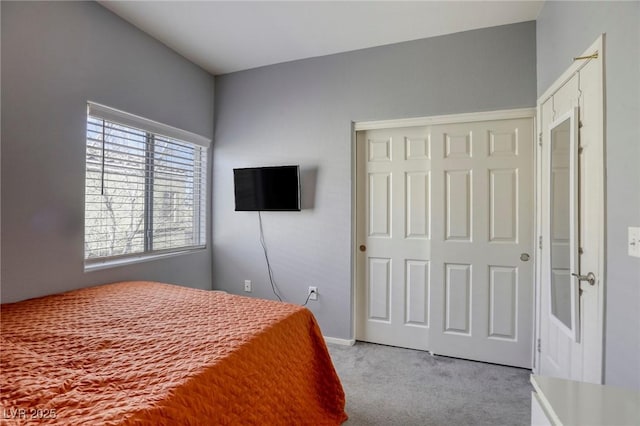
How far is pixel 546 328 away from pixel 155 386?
247 centimetres

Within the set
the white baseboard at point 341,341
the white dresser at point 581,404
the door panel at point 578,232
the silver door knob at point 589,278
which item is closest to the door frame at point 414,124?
the white baseboard at point 341,341

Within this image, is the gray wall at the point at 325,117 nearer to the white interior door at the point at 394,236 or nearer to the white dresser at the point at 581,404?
the white interior door at the point at 394,236

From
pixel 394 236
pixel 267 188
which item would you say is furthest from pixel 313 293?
pixel 267 188

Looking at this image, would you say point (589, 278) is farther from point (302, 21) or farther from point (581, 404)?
point (302, 21)

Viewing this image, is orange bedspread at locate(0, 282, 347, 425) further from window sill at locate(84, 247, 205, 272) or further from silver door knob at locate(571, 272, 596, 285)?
silver door knob at locate(571, 272, 596, 285)

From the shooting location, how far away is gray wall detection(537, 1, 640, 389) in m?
1.21

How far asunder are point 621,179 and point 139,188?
315cm

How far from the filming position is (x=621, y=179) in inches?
51.5

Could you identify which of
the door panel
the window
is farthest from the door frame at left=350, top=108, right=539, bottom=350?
the window

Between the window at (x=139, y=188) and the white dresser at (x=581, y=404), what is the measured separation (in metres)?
2.74

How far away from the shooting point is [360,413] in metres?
1.93

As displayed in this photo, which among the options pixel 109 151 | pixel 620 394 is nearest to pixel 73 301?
pixel 109 151

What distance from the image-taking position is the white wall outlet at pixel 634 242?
1195mm

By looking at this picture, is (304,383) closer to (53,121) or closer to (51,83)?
(53,121)
